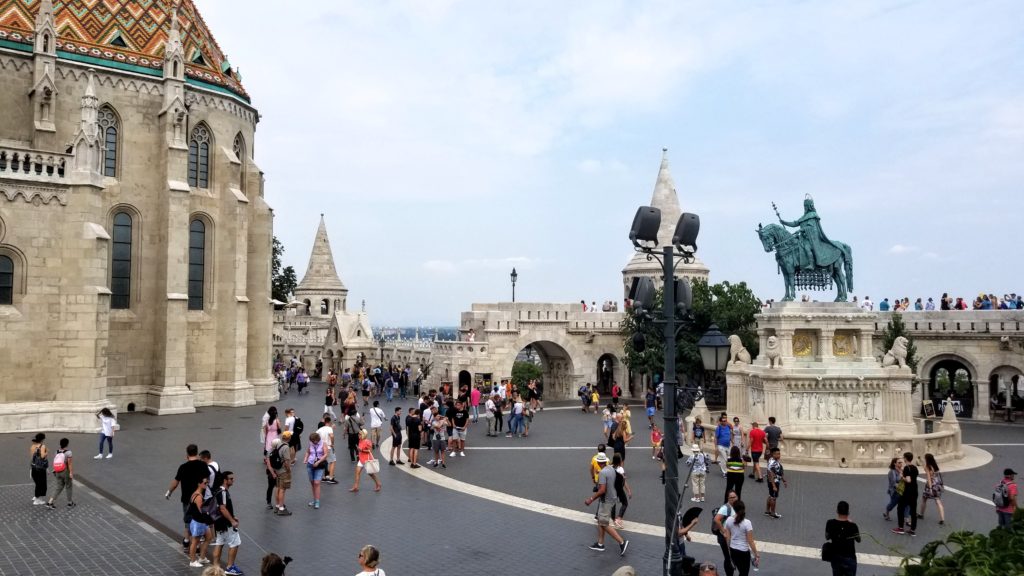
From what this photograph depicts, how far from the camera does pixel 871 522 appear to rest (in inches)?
484

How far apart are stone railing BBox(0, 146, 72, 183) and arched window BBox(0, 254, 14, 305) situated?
2.33m

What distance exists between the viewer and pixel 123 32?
26.9 metres

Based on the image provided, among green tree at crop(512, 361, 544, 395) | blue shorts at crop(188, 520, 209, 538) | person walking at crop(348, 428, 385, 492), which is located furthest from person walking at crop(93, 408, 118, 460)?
green tree at crop(512, 361, 544, 395)

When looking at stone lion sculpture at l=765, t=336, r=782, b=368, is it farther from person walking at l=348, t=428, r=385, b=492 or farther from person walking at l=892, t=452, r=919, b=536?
person walking at l=348, t=428, r=385, b=492

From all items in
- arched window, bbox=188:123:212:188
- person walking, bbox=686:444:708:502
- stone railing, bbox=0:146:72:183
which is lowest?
person walking, bbox=686:444:708:502

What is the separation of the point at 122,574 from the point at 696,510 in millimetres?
6961

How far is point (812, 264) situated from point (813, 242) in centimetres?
62

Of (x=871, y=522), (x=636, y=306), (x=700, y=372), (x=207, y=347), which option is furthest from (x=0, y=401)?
(x=700, y=372)

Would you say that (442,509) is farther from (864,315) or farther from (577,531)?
(864,315)

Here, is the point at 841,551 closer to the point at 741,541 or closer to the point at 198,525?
the point at 741,541

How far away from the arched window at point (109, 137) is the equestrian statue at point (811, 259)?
22.4m

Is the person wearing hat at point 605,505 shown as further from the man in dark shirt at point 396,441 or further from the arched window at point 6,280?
the arched window at point 6,280

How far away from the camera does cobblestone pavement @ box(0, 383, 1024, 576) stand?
982 cm

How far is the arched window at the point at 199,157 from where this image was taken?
28.6 meters
